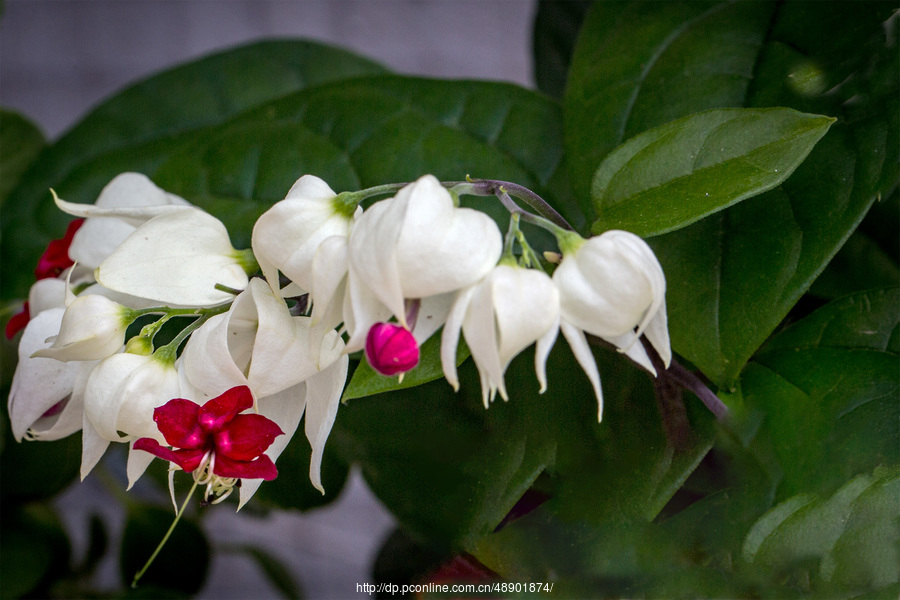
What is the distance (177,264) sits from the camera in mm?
235

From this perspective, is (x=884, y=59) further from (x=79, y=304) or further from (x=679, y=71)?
(x=79, y=304)

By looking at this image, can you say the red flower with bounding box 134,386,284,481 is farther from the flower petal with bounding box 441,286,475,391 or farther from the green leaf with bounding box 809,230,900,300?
the green leaf with bounding box 809,230,900,300

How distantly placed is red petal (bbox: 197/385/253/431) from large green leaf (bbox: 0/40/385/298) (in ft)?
1.16

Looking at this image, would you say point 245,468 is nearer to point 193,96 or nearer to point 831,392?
point 831,392

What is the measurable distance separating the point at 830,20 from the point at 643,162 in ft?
0.45

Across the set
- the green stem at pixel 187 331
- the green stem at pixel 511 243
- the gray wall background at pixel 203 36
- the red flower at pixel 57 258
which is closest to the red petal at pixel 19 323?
the red flower at pixel 57 258

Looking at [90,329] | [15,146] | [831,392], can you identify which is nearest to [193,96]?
[15,146]

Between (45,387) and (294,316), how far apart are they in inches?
4.0

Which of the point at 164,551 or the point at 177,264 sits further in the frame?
the point at 164,551

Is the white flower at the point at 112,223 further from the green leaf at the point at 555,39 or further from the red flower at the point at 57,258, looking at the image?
the green leaf at the point at 555,39

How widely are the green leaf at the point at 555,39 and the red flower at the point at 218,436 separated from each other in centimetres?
36

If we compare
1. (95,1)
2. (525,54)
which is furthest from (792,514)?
(95,1)

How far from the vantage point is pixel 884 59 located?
0.98 ft

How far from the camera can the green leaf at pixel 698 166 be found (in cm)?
22
